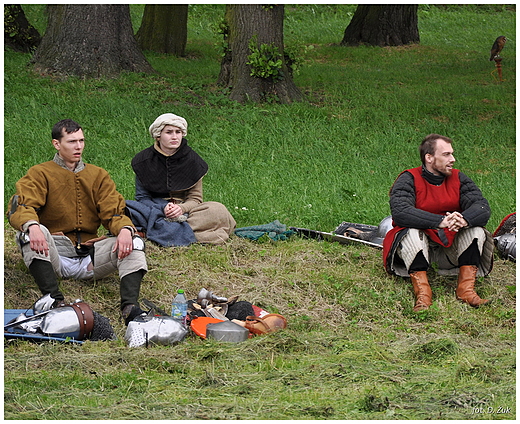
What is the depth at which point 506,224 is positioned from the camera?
24.8 feet

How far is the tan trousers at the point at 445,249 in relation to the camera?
6344 millimetres

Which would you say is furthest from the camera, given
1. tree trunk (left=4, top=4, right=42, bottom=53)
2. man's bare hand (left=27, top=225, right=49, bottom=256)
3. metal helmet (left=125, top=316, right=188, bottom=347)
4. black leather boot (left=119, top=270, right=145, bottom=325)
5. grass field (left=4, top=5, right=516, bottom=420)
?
tree trunk (left=4, top=4, right=42, bottom=53)

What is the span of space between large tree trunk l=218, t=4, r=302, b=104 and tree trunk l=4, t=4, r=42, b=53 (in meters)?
Result: 4.92

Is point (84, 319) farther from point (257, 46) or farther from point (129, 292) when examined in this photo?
point (257, 46)

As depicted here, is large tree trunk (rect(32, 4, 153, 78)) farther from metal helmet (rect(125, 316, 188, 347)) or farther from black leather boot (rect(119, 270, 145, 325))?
metal helmet (rect(125, 316, 188, 347))

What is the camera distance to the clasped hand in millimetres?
6164

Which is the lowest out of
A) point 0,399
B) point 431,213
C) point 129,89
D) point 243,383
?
point 243,383

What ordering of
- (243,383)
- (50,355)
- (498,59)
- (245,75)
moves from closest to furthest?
(243,383), (50,355), (245,75), (498,59)

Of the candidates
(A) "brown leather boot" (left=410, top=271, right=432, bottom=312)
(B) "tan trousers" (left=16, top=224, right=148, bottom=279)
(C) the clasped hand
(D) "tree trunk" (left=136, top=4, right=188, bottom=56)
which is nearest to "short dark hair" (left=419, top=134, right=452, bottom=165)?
(C) the clasped hand

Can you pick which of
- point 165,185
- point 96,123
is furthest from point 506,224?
point 96,123

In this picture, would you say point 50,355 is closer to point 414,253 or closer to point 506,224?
point 414,253

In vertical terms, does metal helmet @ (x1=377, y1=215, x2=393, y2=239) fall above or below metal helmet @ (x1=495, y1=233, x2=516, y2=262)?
above

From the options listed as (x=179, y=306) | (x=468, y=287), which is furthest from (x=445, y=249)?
(x=179, y=306)

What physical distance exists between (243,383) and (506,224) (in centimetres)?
418
